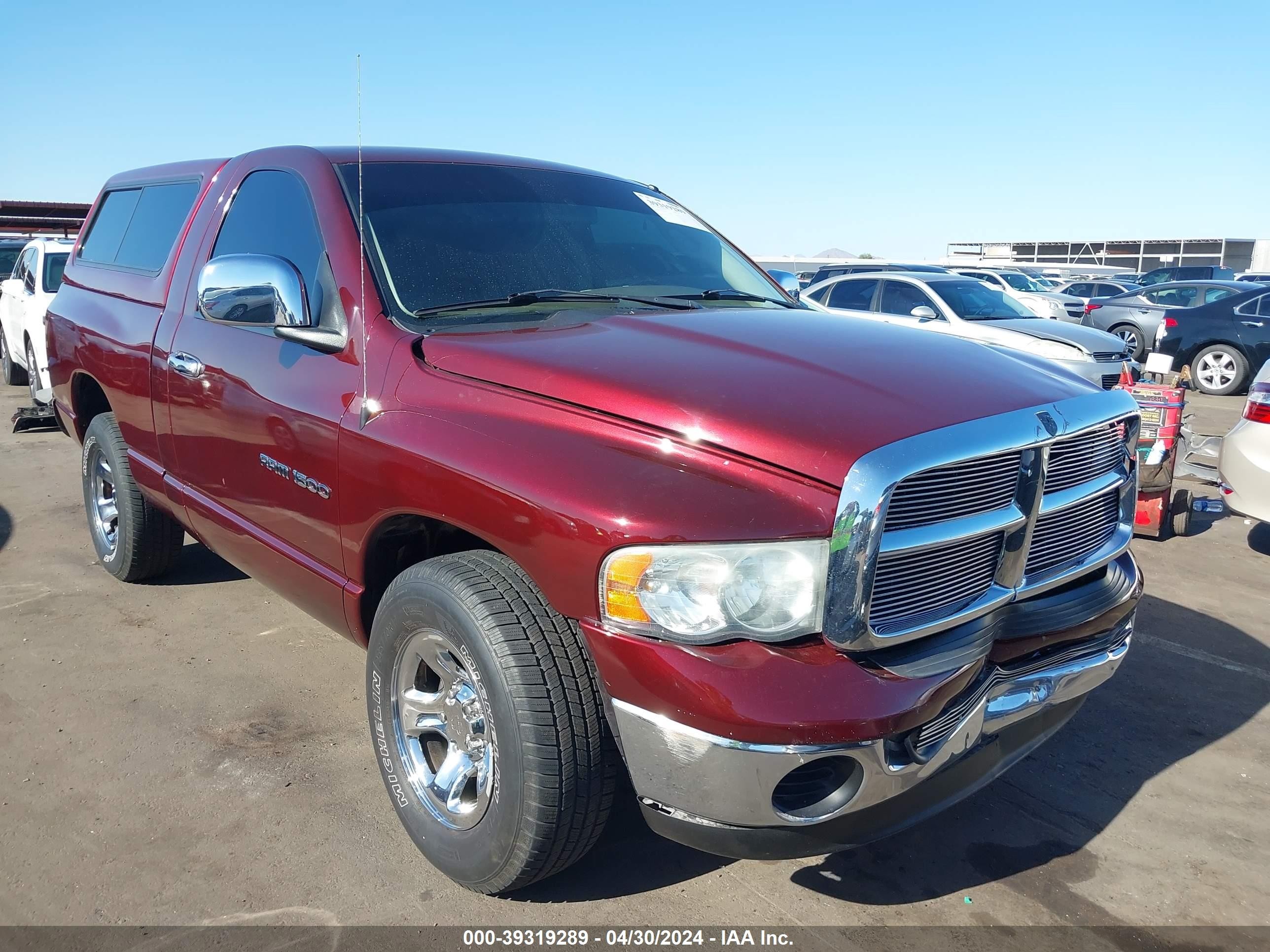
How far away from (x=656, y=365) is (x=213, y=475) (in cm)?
192

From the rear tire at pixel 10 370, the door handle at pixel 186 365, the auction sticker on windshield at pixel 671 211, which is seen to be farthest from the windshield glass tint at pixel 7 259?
the auction sticker on windshield at pixel 671 211

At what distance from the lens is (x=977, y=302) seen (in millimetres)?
10891

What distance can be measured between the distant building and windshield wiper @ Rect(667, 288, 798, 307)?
5657 centimetres

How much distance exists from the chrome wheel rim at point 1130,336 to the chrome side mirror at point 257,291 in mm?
15174

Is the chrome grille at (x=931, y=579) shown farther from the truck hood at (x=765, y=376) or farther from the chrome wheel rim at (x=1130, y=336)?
the chrome wheel rim at (x=1130, y=336)

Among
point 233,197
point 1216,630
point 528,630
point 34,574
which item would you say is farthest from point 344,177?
point 1216,630

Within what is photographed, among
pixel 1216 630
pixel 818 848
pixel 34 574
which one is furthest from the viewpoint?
pixel 34 574

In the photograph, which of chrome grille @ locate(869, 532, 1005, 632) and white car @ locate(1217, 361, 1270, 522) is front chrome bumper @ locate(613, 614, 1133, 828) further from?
white car @ locate(1217, 361, 1270, 522)

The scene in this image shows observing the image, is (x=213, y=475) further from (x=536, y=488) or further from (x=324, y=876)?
(x=536, y=488)

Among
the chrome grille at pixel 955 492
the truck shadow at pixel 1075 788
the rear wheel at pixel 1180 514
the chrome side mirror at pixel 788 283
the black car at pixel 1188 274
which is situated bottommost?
the truck shadow at pixel 1075 788

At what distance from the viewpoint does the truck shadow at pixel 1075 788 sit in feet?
8.61

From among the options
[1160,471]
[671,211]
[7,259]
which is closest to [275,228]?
[671,211]

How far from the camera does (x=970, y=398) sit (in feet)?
7.57

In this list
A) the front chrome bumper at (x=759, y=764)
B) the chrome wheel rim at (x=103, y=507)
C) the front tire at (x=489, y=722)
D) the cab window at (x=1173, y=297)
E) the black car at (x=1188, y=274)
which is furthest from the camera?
the black car at (x=1188, y=274)
